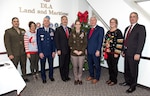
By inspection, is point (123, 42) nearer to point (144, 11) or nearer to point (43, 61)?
point (144, 11)

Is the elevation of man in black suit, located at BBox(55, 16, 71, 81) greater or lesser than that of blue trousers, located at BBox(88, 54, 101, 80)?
greater

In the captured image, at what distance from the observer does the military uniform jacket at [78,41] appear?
331cm

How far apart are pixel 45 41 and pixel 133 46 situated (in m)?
1.90

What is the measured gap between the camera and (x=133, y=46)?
303cm

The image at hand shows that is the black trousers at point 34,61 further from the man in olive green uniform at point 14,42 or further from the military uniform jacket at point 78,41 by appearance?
the military uniform jacket at point 78,41

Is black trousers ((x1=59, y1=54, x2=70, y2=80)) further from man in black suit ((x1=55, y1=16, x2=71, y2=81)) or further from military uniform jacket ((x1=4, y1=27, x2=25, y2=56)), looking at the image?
military uniform jacket ((x1=4, y1=27, x2=25, y2=56))

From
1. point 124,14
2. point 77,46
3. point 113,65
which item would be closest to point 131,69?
point 113,65

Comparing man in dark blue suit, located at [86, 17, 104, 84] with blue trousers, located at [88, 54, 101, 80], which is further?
blue trousers, located at [88, 54, 101, 80]

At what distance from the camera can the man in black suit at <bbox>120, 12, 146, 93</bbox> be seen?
291cm

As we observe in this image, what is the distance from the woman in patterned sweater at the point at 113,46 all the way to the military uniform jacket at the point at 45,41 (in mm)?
1273

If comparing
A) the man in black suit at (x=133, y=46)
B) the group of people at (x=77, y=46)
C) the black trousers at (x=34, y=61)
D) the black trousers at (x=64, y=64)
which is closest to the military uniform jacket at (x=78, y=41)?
the group of people at (x=77, y=46)

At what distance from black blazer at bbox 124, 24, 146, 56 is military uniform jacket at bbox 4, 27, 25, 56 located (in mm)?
2418

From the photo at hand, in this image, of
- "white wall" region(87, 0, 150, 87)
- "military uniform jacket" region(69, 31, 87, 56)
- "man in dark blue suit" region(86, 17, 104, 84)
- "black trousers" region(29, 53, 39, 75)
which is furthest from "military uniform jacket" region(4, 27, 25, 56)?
"white wall" region(87, 0, 150, 87)

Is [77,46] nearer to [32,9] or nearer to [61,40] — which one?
[61,40]
